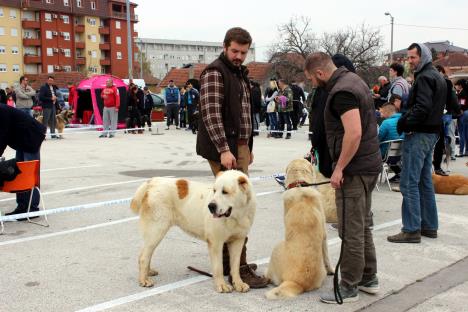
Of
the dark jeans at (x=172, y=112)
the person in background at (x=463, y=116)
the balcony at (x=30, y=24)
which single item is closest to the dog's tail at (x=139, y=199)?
the person in background at (x=463, y=116)

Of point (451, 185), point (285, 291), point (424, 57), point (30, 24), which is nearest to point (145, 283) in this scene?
point (285, 291)

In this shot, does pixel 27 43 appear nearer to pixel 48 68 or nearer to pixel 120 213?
pixel 48 68

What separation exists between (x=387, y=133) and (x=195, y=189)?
5.06m

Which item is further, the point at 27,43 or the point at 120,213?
the point at 27,43

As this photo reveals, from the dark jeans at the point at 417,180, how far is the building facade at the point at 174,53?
124749 millimetres

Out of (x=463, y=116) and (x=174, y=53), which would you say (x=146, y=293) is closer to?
(x=463, y=116)

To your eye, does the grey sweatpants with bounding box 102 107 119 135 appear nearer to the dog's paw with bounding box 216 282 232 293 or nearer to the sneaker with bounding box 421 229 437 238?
the sneaker with bounding box 421 229 437 238

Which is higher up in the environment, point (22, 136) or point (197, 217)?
point (22, 136)

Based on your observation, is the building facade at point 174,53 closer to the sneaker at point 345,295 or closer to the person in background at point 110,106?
the person in background at point 110,106

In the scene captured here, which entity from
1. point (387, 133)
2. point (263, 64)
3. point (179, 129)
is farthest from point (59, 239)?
point (263, 64)

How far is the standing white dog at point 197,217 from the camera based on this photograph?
159 inches

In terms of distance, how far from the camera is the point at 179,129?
22281 millimetres

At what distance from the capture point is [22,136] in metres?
6.56

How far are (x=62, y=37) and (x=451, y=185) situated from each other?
87.4 meters
